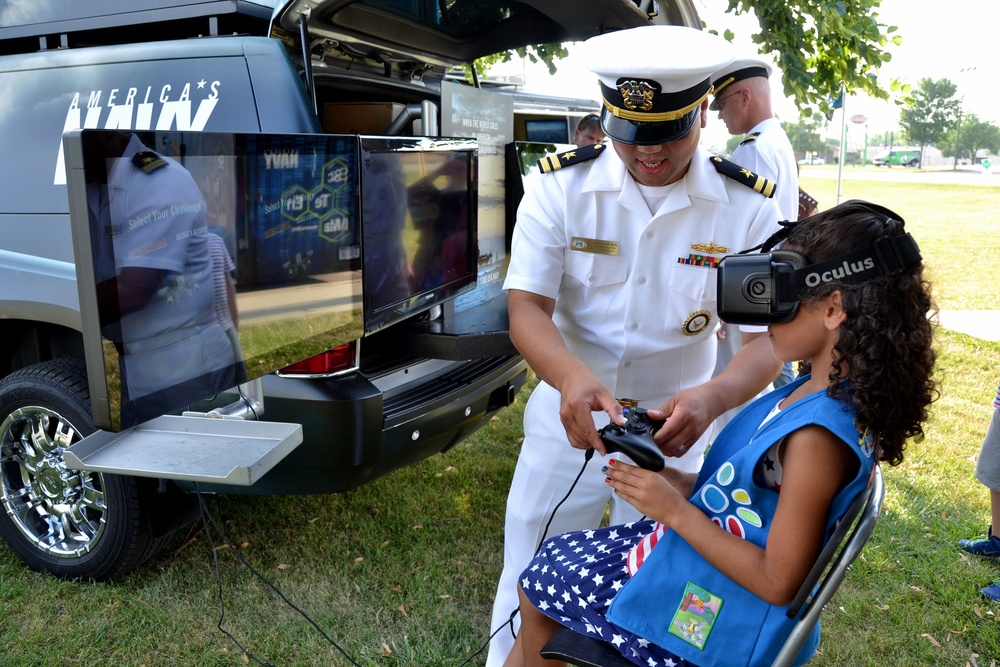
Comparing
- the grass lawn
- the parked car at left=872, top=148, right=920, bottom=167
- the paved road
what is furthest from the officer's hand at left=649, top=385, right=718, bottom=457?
the parked car at left=872, top=148, right=920, bottom=167

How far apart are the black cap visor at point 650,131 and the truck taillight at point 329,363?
1.15 metres

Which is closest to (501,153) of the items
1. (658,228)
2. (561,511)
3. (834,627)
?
(658,228)

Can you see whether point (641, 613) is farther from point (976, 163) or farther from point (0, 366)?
point (976, 163)

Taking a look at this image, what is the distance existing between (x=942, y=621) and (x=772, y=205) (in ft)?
5.85

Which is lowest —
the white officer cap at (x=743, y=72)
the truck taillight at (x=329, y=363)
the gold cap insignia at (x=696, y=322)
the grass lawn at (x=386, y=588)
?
the grass lawn at (x=386, y=588)

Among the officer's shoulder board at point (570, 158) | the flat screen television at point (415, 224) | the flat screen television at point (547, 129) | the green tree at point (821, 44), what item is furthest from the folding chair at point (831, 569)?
the flat screen television at point (547, 129)

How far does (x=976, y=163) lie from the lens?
69.5 metres

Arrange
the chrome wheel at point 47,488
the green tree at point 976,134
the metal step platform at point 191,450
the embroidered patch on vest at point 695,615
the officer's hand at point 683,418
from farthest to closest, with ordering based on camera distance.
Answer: the green tree at point 976,134 → the chrome wheel at point 47,488 → the metal step platform at point 191,450 → the officer's hand at point 683,418 → the embroidered patch on vest at point 695,615

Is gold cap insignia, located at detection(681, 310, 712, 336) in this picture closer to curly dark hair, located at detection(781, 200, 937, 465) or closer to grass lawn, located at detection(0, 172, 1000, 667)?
curly dark hair, located at detection(781, 200, 937, 465)

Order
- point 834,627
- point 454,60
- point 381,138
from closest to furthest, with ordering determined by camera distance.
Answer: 1. point 381,138
2. point 834,627
3. point 454,60

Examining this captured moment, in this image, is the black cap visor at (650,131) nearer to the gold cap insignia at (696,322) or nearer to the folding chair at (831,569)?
the gold cap insignia at (696,322)

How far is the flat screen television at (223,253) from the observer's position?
1.85m

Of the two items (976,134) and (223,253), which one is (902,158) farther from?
(223,253)

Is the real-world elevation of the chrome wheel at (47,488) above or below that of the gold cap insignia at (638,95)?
below
